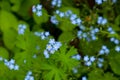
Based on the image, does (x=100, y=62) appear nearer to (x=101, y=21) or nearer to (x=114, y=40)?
(x=114, y=40)

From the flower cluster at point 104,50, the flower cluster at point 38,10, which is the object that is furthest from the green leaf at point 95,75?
the flower cluster at point 38,10

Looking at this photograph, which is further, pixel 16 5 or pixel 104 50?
pixel 16 5

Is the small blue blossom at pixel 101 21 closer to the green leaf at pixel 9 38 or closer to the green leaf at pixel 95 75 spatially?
the green leaf at pixel 95 75

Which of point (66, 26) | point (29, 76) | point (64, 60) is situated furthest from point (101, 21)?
point (29, 76)

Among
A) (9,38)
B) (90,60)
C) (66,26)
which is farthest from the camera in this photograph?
(9,38)

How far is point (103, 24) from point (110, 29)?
0.08 metres

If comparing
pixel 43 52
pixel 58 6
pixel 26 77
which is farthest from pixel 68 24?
pixel 26 77

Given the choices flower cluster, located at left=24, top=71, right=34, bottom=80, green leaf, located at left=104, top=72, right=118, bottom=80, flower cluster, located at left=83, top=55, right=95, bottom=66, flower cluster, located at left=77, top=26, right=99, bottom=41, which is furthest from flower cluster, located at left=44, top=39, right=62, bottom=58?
green leaf, located at left=104, top=72, right=118, bottom=80

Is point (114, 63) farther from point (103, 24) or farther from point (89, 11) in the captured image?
point (89, 11)

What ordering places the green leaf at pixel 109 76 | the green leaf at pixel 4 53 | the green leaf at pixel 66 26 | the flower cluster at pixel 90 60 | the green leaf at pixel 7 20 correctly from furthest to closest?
the green leaf at pixel 7 20 < the green leaf at pixel 4 53 < the green leaf at pixel 66 26 < the green leaf at pixel 109 76 < the flower cluster at pixel 90 60

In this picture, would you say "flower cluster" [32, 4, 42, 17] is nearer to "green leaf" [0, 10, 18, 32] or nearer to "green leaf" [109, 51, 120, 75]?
"green leaf" [0, 10, 18, 32]

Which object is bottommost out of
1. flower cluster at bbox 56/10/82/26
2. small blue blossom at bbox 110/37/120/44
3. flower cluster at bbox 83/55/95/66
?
flower cluster at bbox 83/55/95/66

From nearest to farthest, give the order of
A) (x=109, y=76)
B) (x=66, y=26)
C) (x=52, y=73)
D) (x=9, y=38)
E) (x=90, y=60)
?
(x=52, y=73), (x=90, y=60), (x=109, y=76), (x=66, y=26), (x=9, y=38)

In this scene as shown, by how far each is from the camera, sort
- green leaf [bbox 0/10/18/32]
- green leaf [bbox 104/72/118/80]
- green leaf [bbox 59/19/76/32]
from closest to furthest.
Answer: green leaf [bbox 104/72/118/80], green leaf [bbox 59/19/76/32], green leaf [bbox 0/10/18/32]
